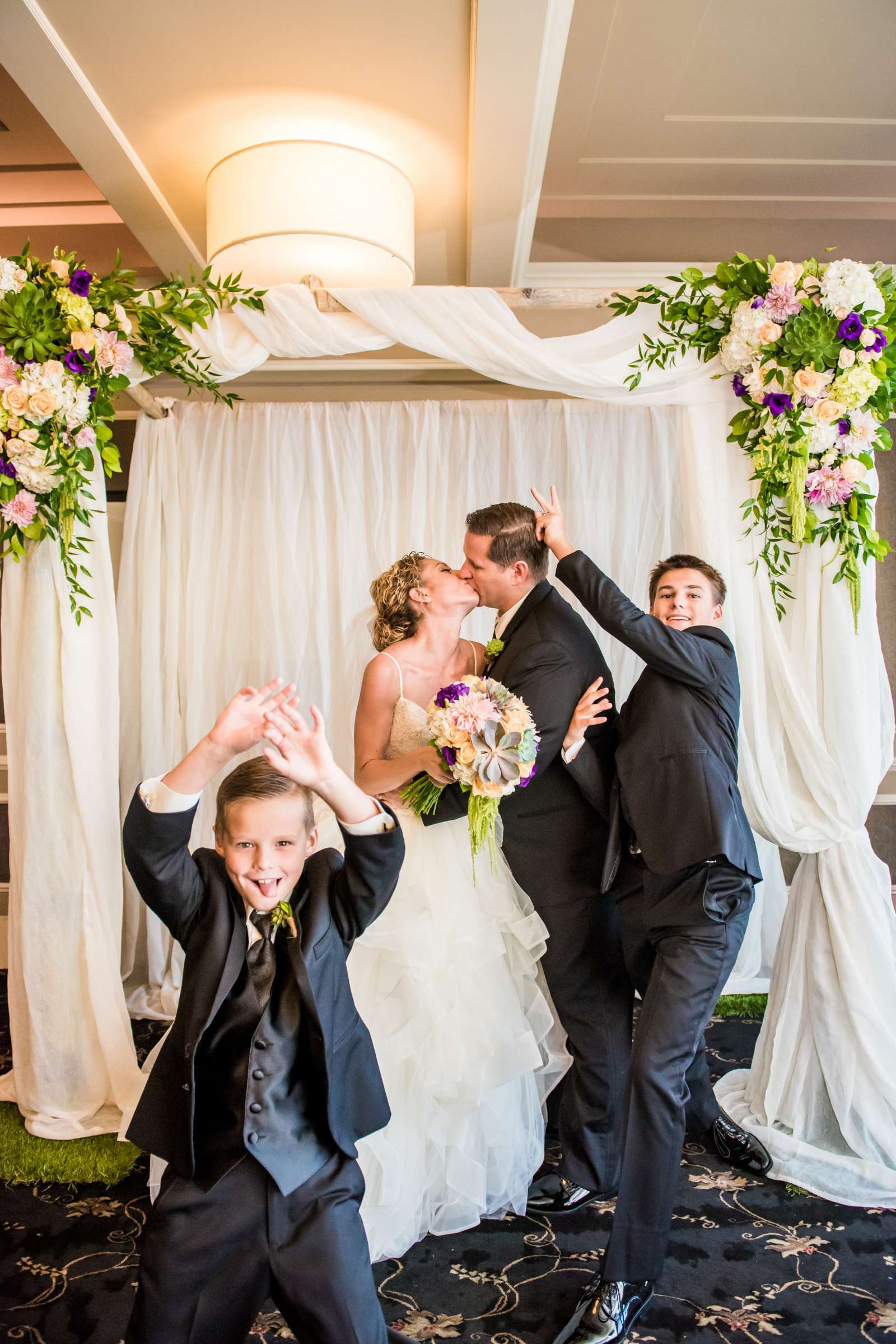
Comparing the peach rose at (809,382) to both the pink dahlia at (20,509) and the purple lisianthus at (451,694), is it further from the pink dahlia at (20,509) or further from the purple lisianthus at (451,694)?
the pink dahlia at (20,509)

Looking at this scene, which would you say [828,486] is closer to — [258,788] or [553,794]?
[553,794]

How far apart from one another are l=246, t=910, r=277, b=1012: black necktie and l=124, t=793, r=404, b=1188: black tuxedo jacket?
0.08 ft

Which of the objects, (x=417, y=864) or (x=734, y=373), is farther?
(x=734, y=373)

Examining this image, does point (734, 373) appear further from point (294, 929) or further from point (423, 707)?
point (294, 929)

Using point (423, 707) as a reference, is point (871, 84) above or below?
above

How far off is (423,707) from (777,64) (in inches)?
102

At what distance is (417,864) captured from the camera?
2.91 metres

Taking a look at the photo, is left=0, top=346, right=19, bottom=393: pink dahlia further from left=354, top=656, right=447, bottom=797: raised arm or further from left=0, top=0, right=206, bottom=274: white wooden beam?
left=354, top=656, right=447, bottom=797: raised arm

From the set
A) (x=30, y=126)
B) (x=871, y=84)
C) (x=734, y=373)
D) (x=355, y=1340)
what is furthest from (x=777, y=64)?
(x=355, y=1340)

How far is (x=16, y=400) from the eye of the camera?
320 cm

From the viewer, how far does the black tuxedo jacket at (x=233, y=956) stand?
191cm

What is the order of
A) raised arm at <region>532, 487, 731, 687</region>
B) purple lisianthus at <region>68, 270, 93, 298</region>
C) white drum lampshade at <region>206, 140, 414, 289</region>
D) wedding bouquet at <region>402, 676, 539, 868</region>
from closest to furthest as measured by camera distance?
wedding bouquet at <region>402, 676, 539, 868</region> → raised arm at <region>532, 487, 731, 687</region> → purple lisianthus at <region>68, 270, 93, 298</region> → white drum lampshade at <region>206, 140, 414, 289</region>

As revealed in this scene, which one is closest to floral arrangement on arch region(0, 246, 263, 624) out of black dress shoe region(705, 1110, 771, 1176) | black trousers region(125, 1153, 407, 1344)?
black trousers region(125, 1153, 407, 1344)

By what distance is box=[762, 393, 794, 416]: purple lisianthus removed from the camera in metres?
3.22
